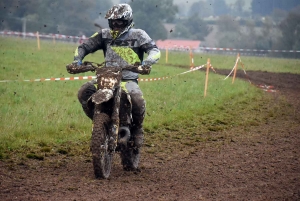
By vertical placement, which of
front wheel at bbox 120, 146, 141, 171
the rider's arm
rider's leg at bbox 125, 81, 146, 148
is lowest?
front wheel at bbox 120, 146, 141, 171

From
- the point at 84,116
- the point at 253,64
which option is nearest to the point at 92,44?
the point at 84,116

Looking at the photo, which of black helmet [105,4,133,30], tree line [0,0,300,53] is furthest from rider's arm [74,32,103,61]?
tree line [0,0,300,53]

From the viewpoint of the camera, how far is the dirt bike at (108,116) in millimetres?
6676

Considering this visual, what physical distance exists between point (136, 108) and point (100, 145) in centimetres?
102

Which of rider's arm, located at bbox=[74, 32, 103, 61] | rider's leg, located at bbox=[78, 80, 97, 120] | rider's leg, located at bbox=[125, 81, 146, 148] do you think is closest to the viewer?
rider's leg, located at bbox=[78, 80, 97, 120]

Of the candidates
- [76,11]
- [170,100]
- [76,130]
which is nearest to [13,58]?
[170,100]

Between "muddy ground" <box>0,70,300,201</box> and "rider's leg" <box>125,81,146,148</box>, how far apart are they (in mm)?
525

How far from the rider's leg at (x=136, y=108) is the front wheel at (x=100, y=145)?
2.10ft

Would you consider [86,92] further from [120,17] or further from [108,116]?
[120,17]

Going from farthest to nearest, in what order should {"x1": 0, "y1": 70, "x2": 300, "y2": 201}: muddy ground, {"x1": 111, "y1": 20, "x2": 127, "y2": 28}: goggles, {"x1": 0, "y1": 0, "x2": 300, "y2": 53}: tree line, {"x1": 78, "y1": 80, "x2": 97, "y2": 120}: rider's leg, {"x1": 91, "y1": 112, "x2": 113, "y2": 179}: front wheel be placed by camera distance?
{"x1": 0, "y1": 0, "x2": 300, "y2": 53}: tree line
{"x1": 111, "y1": 20, "x2": 127, "y2": 28}: goggles
{"x1": 78, "y1": 80, "x2": 97, "y2": 120}: rider's leg
{"x1": 91, "y1": 112, "x2": 113, "y2": 179}: front wheel
{"x1": 0, "y1": 70, "x2": 300, "y2": 201}: muddy ground

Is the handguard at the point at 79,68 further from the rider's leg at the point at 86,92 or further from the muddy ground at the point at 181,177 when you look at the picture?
the muddy ground at the point at 181,177

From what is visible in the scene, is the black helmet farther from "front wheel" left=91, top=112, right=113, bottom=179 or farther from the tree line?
the tree line

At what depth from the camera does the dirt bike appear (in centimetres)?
668

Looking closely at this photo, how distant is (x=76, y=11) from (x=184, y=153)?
5978 centimetres
